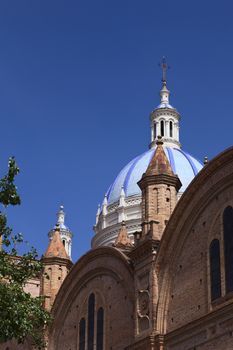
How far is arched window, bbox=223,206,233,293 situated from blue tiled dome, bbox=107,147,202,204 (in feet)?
111

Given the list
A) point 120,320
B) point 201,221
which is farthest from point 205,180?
point 120,320

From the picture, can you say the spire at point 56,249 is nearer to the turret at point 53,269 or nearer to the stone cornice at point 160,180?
the turret at point 53,269

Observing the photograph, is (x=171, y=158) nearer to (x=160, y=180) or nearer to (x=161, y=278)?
(x=160, y=180)

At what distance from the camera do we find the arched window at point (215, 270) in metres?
29.1

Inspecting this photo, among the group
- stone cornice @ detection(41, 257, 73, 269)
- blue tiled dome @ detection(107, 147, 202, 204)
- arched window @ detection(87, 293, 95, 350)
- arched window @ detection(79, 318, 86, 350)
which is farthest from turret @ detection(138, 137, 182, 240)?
blue tiled dome @ detection(107, 147, 202, 204)

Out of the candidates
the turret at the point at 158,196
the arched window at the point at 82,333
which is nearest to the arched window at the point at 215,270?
the turret at the point at 158,196

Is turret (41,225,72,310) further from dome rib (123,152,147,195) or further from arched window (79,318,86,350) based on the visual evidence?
dome rib (123,152,147,195)

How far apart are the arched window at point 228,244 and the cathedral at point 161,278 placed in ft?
0.13

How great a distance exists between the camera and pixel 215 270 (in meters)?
29.5

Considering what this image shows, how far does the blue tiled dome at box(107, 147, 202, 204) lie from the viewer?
2539 inches

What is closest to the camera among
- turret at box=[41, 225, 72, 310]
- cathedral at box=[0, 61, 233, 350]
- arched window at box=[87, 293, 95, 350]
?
cathedral at box=[0, 61, 233, 350]

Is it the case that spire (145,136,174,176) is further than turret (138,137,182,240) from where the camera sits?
Yes

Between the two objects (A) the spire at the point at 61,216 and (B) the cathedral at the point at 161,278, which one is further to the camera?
(A) the spire at the point at 61,216

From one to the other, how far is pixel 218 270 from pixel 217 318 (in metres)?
1.97
